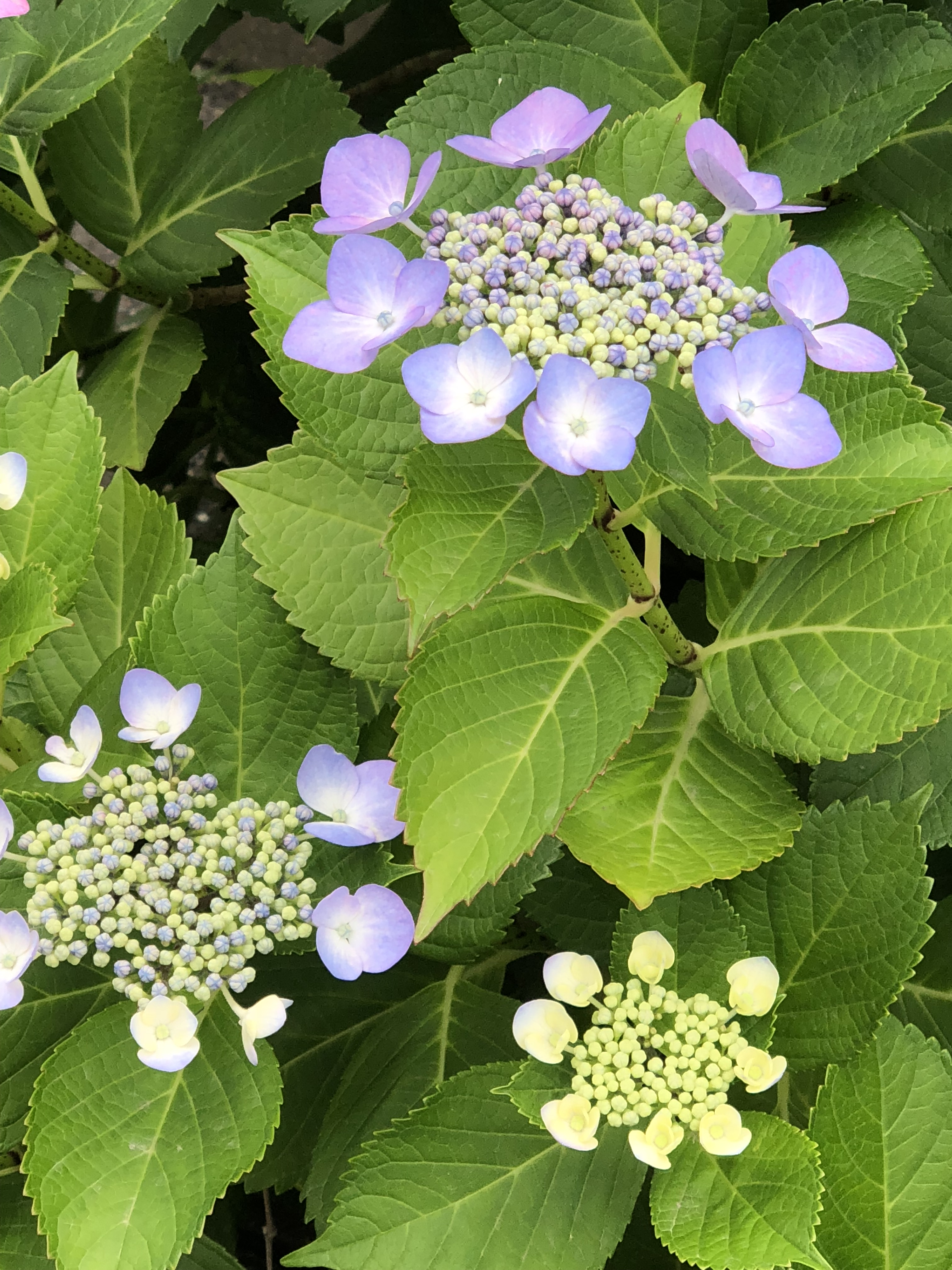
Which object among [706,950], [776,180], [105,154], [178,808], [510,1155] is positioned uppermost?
[776,180]

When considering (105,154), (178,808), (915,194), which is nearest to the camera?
(178,808)

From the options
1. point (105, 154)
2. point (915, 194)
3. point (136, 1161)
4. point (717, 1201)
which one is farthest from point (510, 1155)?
point (105, 154)

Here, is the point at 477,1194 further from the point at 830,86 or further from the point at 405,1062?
the point at 830,86

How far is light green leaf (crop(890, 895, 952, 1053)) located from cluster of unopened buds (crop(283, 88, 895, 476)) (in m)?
0.62

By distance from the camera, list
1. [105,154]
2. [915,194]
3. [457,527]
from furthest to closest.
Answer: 1. [105,154]
2. [915,194]
3. [457,527]

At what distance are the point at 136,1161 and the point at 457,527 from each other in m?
0.47

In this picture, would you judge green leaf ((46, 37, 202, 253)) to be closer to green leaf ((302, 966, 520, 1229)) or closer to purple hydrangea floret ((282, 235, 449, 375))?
purple hydrangea floret ((282, 235, 449, 375))

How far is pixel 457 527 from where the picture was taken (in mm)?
634

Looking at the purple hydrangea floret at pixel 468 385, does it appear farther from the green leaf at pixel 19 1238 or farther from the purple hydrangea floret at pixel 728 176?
the green leaf at pixel 19 1238

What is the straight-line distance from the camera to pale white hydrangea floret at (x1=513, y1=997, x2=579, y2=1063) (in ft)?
2.51

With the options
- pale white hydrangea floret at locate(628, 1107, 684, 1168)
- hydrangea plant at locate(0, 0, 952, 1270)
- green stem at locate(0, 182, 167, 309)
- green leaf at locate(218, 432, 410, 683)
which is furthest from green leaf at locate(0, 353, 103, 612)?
pale white hydrangea floret at locate(628, 1107, 684, 1168)

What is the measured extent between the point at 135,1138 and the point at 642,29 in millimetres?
1023

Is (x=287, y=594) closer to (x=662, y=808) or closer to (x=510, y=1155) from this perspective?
(x=662, y=808)

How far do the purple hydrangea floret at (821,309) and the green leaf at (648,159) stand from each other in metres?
0.16
